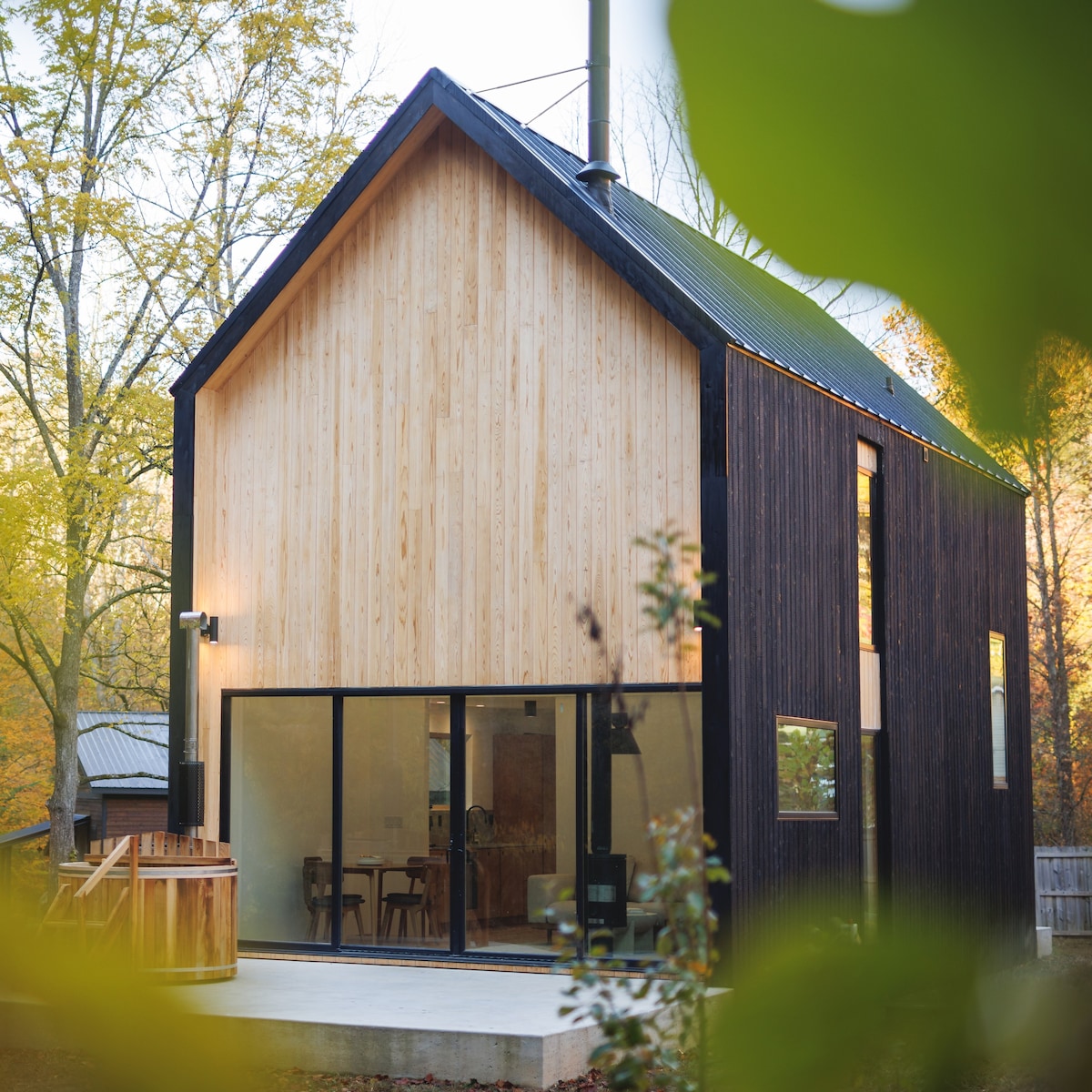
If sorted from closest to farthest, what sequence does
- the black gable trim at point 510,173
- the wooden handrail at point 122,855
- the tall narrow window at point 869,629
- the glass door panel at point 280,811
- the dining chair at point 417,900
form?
1. the wooden handrail at point 122,855
2. the black gable trim at point 510,173
3. the dining chair at point 417,900
4. the glass door panel at point 280,811
5. the tall narrow window at point 869,629

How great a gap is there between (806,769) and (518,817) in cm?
222

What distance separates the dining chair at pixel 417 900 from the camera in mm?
11297

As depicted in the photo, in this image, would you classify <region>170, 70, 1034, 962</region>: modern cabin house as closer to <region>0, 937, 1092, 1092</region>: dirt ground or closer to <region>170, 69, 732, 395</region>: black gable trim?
<region>170, 69, 732, 395</region>: black gable trim

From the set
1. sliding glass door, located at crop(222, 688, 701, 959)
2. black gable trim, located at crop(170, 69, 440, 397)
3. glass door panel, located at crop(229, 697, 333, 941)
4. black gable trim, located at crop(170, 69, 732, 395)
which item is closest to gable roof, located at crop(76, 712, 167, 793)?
glass door panel, located at crop(229, 697, 333, 941)

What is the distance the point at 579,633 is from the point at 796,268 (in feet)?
33.2

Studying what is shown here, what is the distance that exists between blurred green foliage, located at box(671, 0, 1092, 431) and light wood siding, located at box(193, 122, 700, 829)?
968cm

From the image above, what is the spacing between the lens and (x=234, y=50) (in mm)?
19047

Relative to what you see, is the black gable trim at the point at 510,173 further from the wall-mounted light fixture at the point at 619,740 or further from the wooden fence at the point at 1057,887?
the wooden fence at the point at 1057,887

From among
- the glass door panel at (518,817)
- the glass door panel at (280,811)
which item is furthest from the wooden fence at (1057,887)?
the glass door panel at (280,811)

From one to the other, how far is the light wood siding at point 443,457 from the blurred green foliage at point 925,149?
968cm

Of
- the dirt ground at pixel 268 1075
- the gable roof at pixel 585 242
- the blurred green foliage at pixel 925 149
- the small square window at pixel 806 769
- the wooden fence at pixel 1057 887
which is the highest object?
the gable roof at pixel 585 242

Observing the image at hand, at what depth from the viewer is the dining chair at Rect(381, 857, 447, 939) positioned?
37.1 ft

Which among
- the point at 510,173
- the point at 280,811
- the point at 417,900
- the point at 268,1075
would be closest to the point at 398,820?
the point at 417,900

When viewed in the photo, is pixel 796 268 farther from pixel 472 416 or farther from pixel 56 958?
pixel 472 416
